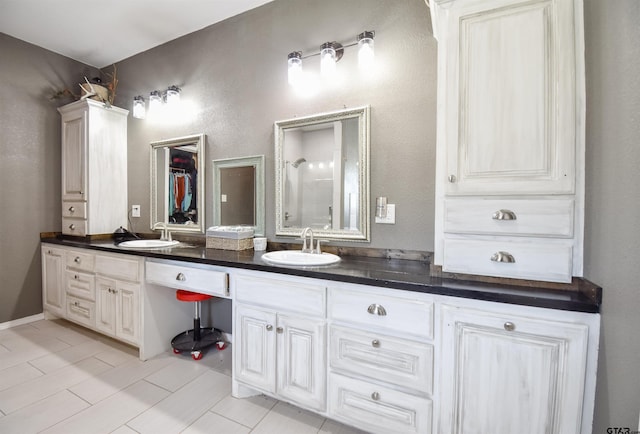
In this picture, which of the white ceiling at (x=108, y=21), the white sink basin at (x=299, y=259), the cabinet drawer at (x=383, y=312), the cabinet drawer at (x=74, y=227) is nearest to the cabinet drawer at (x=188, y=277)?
the white sink basin at (x=299, y=259)

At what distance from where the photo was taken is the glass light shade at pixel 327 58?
1.83 m

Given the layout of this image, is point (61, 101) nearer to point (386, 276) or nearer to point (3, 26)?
point (3, 26)

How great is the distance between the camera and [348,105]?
189 cm

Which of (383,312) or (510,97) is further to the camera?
(383,312)

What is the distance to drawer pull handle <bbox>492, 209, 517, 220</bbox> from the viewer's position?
1.14 metres

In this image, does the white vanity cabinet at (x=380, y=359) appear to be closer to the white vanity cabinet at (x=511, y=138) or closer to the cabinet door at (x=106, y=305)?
the white vanity cabinet at (x=511, y=138)

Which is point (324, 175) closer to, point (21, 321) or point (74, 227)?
point (74, 227)

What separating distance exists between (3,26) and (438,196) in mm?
3819

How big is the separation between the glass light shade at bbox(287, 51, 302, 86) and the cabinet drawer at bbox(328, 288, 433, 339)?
142 cm

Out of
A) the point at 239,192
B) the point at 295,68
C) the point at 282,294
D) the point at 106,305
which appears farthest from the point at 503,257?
the point at 106,305

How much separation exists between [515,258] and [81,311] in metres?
3.14

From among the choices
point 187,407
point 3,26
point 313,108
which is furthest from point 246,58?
point 187,407

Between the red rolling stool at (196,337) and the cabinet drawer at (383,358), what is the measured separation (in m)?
1.16

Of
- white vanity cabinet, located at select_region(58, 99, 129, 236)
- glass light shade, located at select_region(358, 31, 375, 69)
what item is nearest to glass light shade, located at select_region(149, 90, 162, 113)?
white vanity cabinet, located at select_region(58, 99, 129, 236)
